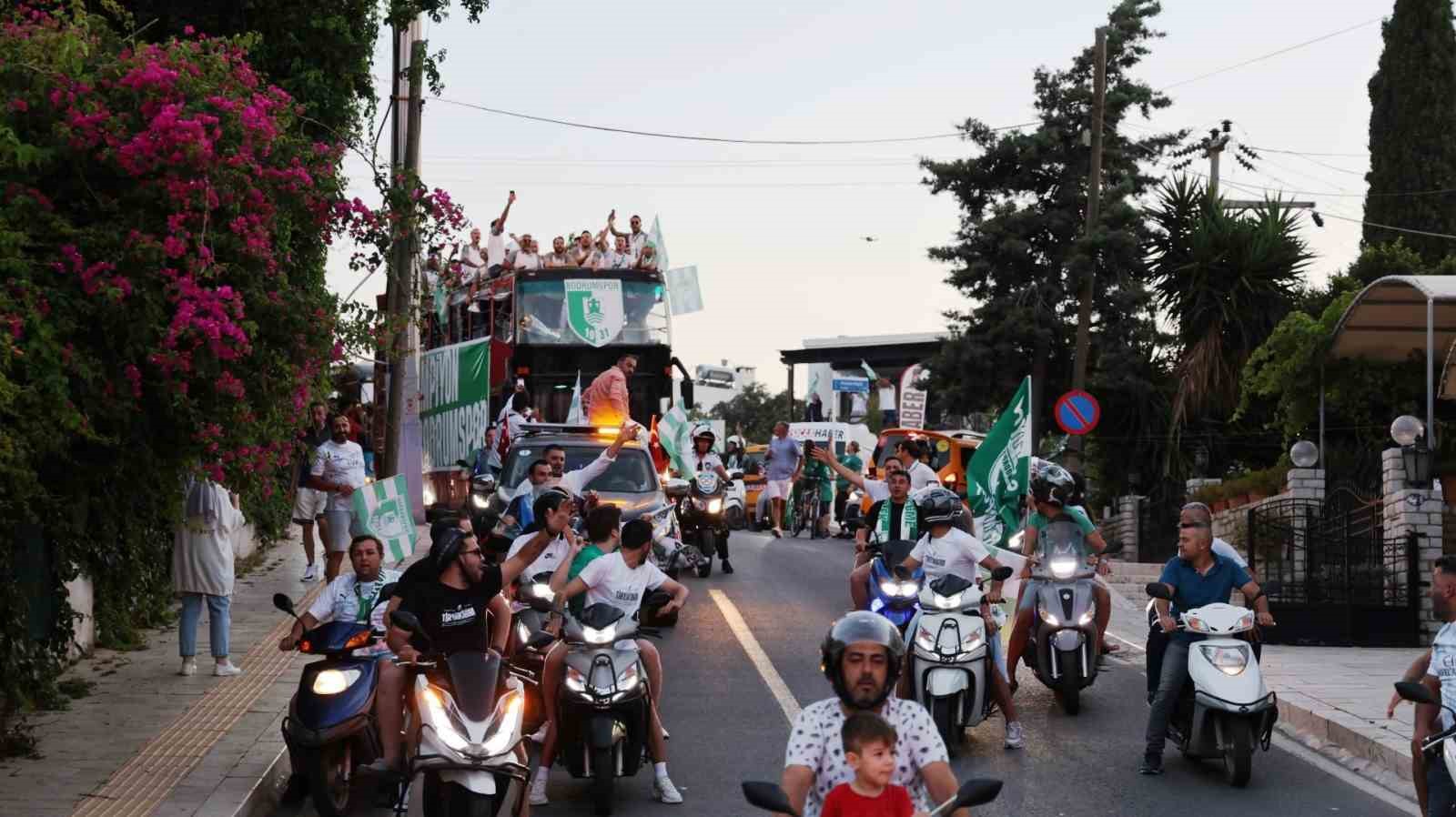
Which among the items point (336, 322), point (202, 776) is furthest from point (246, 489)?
point (202, 776)

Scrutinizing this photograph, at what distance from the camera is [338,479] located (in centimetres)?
1786

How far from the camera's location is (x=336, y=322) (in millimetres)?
11672

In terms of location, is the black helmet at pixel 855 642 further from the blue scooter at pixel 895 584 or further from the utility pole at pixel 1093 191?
the utility pole at pixel 1093 191

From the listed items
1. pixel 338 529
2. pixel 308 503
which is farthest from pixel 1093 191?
pixel 338 529

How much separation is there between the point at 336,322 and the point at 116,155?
7.54 feet

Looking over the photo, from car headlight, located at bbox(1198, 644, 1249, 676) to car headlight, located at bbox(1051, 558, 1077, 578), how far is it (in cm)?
207

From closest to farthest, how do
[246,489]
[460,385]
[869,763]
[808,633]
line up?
1. [869,763]
2. [246,489]
3. [808,633]
4. [460,385]

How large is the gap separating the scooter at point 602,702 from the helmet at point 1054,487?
155 inches

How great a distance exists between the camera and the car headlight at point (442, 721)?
308 inches

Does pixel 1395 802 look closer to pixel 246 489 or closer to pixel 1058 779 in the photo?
pixel 1058 779

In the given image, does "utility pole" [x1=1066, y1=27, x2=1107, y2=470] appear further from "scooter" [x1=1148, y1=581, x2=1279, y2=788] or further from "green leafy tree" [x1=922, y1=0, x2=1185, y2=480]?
"scooter" [x1=1148, y1=581, x2=1279, y2=788]

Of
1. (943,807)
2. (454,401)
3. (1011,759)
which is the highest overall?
(454,401)

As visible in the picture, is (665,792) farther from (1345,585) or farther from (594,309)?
(594,309)

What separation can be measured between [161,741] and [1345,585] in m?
12.3
